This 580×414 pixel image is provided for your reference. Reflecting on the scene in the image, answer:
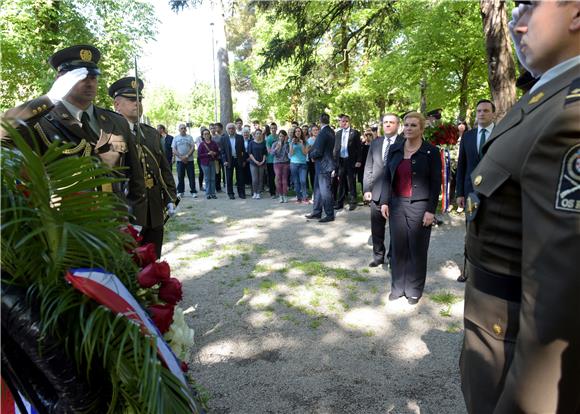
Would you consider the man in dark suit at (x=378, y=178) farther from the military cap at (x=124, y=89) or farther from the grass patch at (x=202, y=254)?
the military cap at (x=124, y=89)

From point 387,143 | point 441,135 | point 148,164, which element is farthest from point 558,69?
point 441,135

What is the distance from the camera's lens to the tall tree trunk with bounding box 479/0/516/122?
6219mm

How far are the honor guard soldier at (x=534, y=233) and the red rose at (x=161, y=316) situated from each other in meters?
1.06

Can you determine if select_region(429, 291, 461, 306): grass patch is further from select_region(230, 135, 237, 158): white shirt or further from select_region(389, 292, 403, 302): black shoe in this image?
select_region(230, 135, 237, 158): white shirt

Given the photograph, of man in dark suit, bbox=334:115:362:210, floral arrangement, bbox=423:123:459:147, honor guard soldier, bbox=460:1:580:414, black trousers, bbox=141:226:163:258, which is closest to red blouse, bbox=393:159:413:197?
black trousers, bbox=141:226:163:258

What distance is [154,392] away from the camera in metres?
1.16

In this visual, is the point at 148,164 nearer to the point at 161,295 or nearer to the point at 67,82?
the point at 67,82

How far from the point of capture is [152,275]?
158cm

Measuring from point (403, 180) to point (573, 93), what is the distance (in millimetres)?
3604

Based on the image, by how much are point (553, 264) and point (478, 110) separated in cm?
506

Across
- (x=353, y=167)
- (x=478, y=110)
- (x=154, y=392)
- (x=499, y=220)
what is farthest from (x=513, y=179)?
(x=353, y=167)

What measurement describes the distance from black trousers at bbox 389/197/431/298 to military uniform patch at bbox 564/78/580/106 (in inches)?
140

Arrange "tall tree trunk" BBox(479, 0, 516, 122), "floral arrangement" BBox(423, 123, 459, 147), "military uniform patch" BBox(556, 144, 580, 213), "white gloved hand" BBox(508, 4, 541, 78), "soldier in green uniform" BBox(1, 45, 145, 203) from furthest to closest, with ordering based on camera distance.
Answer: "floral arrangement" BBox(423, 123, 459, 147), "tall tree trunk" BBox(479, 0, 516, 122), "soldier in green uniform" BBox(1, 45, 145, 203), "white gloved hand" BBox(508, 4, 541, 78), "military uniform patch" BBox(556, 144, 580, 213)

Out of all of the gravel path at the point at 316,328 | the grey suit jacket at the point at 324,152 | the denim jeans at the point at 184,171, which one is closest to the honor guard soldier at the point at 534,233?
the gravel path at the point at 316,328
